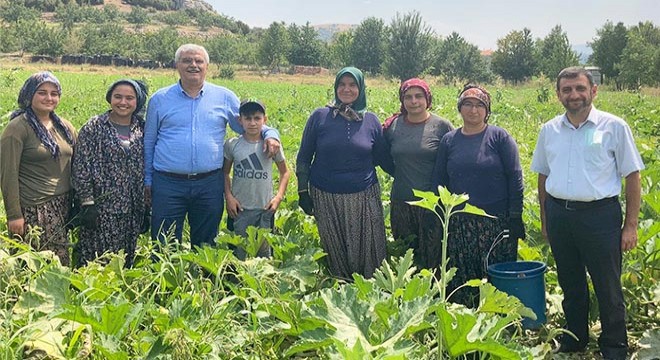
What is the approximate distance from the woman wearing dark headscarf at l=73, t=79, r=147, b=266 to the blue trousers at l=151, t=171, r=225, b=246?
0.51ft

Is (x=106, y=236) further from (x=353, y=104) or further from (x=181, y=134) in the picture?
(x=353, y=104)

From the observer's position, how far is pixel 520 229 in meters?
3.66

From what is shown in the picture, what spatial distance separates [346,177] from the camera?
4.05 meters

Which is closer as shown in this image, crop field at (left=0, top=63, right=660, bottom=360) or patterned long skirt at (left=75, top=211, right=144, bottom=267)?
crop field at (left=0, top=63, right=660, bottom=360)

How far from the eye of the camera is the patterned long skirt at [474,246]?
12.2ft

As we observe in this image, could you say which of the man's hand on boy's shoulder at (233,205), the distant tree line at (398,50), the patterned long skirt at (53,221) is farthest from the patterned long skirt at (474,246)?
the distant tree line at (398,50)

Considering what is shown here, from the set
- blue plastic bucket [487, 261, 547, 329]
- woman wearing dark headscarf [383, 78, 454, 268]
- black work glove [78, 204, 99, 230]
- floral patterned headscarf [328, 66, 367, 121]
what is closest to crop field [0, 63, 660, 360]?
blue plastic bucket [487, 261, 547, 329]

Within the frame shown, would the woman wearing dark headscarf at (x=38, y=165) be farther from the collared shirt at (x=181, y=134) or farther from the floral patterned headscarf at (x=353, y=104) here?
the floral patterned headscarf at (x=353, y=104)

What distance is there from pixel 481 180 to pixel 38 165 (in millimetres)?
2743

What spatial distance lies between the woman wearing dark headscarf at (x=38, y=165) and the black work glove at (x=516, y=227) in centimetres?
282

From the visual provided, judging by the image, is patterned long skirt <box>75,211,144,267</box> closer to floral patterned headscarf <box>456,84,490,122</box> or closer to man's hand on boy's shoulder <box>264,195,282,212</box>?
man's hand on boy's shoulder <box>264,195,282,212</box>

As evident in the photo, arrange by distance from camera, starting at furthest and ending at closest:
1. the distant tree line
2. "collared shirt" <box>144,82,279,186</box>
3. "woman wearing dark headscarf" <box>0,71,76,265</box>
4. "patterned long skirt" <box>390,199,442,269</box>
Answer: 1. the distant tree line
2. "patterned long skirt" <box>390,199,442,269</box>
3. "collared shirt" <box>144,82,279,186</box>
4. "woman wearing dark headscarf" <box>0,71,76,265</box>

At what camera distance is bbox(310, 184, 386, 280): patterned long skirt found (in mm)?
4117

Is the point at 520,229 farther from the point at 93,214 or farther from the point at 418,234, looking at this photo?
the point at 93,214
